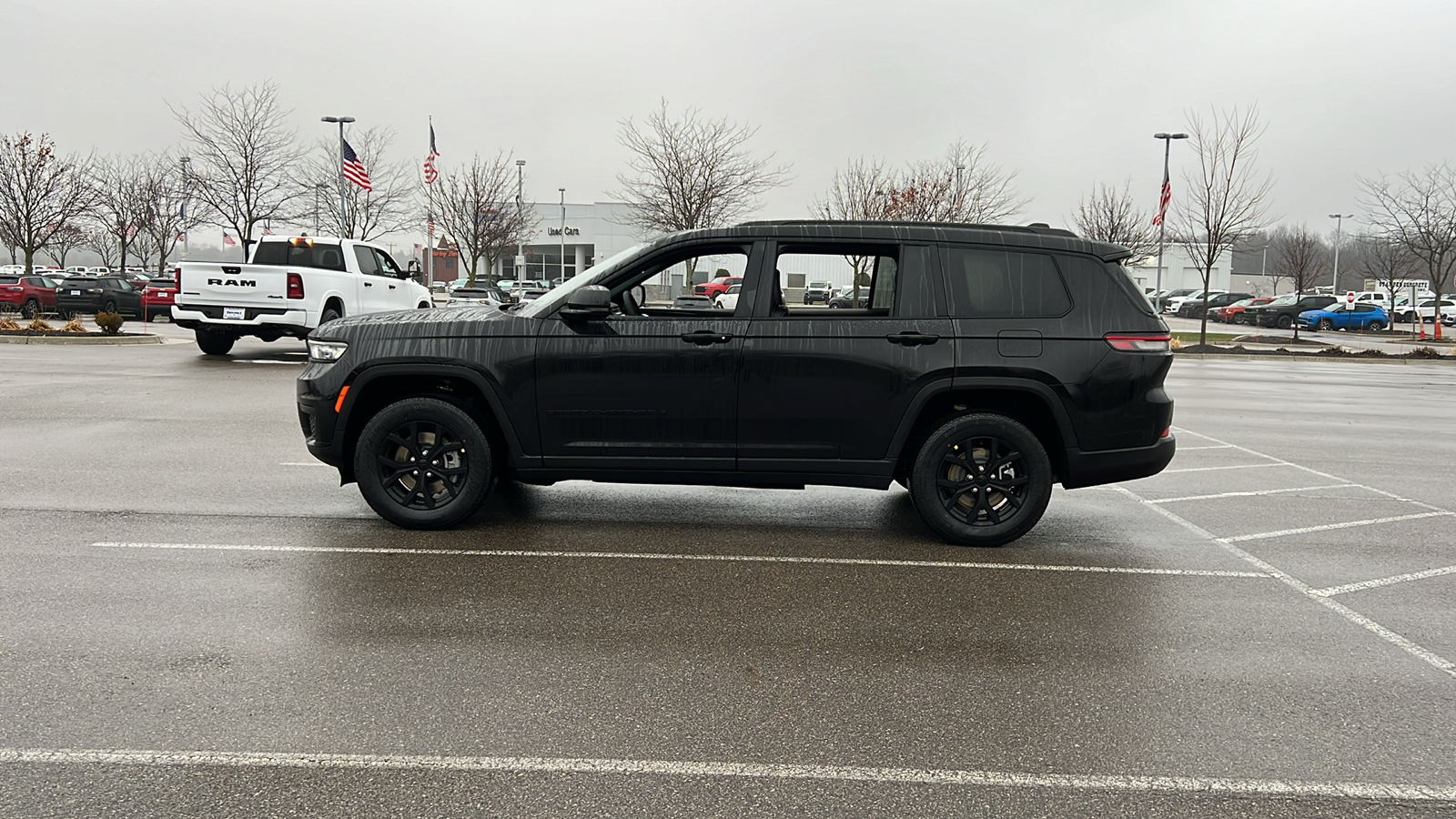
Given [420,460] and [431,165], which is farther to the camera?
[431,165]

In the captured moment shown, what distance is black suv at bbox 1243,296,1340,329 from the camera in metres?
44.9

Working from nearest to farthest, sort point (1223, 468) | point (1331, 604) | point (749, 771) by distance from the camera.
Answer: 1. point (749, 771)
2. point (1331, 604)
3. point (1223, 468)

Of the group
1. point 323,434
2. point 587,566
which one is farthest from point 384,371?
point 587,566

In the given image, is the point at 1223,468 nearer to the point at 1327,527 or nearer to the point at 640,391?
the point at 1327,527

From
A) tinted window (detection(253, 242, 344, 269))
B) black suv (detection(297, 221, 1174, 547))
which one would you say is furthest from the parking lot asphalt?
tinted window (detection(253, 242, 344, 269))

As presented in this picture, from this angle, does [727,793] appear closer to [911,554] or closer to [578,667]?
[578,667]

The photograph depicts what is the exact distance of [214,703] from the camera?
142 inches

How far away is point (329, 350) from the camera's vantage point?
6086mm

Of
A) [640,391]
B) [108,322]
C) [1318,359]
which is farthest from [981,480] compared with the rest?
[1318,359]

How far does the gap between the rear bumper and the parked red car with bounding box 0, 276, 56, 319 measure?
3480cm

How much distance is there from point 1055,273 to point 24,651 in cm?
543

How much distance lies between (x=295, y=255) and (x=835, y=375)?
1450 cm

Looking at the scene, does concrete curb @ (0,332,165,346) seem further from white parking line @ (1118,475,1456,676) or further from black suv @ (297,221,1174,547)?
white parking line @ (1118,475,1456,676)

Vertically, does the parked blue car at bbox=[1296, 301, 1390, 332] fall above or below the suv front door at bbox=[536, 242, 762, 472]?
above
